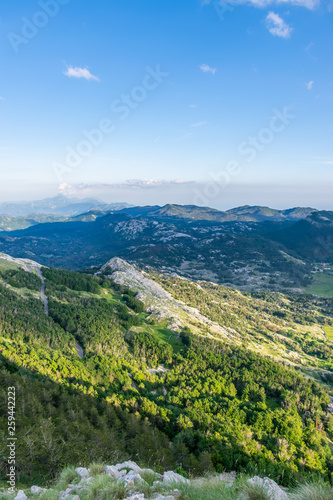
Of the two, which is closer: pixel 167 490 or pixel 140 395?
pixel 167 490

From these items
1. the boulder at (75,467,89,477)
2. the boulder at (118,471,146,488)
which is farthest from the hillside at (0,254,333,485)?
the boulder at (118,471,146,488)

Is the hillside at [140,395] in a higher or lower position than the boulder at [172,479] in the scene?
lower

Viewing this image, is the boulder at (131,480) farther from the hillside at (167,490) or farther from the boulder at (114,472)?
the boulder at (114,472)

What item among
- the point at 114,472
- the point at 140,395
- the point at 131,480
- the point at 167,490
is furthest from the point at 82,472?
the point at 140,395

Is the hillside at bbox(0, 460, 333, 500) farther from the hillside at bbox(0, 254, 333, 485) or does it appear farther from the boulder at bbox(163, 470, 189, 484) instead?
the hillside at bbox(0, 254, 333, 485)

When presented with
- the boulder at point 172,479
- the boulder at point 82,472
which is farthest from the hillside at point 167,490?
the boulder at point 172,479

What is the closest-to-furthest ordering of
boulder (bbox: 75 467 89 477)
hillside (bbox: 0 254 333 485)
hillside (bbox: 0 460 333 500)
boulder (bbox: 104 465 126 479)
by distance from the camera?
hillside (bbox: 0 460 333 500), boulder (bbox: 75 467 89 477), boulder (bbox: 104 465 126 479), hillside (bbox: 0 254 333 485)

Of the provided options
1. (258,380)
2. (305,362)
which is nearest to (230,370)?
(258,380)

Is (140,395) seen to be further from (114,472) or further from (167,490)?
(167,490)
